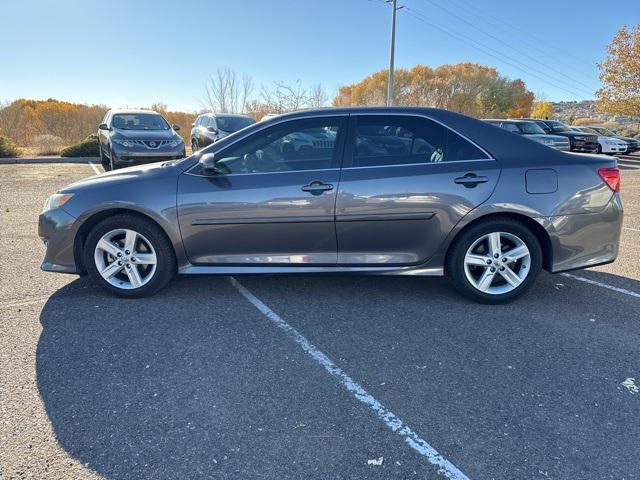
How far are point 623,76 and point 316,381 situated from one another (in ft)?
123

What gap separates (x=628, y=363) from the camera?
123 inches

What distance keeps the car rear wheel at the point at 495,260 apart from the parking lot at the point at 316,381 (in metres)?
0.16

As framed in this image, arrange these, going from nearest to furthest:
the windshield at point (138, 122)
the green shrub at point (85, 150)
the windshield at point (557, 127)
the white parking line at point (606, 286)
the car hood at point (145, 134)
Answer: the white parking line at point (606, 286), the car hood at point (145, 134), the windshield at point (138, 122), the green shrub at point (85, 150), the windshield at point (557, 127)

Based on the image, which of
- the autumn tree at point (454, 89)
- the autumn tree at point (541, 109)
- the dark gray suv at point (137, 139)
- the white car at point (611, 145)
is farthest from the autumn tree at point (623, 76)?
the autumn tree at point (541, 109)

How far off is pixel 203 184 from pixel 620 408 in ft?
10.9

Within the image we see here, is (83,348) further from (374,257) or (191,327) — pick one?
(374,257)

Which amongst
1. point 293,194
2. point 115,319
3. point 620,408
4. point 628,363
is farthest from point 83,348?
point 628,363

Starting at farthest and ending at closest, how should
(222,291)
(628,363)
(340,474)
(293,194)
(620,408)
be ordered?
(222,291) → (293,194) → (628,363) → (620,408) → (340,474)

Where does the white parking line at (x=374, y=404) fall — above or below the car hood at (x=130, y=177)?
below

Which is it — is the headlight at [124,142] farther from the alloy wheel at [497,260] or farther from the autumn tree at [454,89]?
the autumn tree at [454,89]

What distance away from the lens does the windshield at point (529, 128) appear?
1902 cm

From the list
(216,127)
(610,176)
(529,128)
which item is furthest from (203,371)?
(529,128)

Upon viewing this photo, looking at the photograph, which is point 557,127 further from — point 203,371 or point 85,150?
point 203,371

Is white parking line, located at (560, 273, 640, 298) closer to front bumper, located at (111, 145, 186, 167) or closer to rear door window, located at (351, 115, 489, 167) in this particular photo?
rear door window, located at (351, 115, 489, 167)
